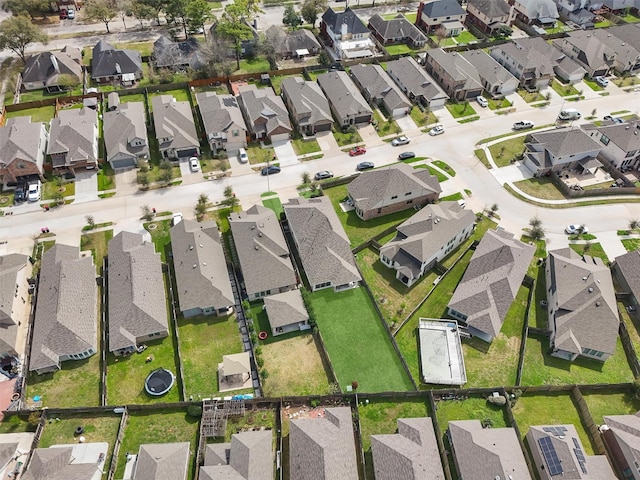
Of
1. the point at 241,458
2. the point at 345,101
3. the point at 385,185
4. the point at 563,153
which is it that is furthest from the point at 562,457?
the point at 345,101

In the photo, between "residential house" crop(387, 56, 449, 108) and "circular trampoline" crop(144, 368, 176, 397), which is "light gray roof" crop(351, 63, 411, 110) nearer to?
"residential house" crop(387, 56, 449, 108)

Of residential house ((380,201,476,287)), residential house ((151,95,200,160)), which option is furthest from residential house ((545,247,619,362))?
residential house ((151,95,200,160))

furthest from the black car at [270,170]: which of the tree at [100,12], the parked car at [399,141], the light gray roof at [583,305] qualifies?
the tree at [100,12]

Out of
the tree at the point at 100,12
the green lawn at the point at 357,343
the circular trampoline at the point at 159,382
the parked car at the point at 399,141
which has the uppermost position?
the tree at the point at 100,12

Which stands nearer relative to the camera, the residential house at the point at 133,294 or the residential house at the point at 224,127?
the residential house at the point at 133,294

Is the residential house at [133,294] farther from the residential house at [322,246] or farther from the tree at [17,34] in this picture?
the tree at [17,34]

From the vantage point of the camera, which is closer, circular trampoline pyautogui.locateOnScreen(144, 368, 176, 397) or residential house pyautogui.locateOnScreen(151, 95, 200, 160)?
circular trampoline pyautogui.locateOnScreen(144, 368, 176, 397)
